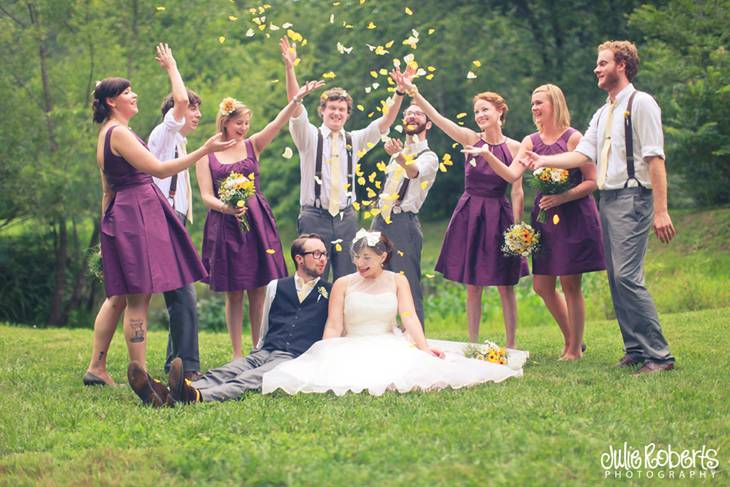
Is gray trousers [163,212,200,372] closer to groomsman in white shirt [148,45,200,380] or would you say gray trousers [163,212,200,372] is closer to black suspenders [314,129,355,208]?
groomsman in white shirt [148,45,200,380]

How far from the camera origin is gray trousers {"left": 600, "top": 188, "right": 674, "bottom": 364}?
8.02m

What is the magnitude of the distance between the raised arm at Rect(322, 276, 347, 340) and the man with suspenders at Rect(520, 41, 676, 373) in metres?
1.84

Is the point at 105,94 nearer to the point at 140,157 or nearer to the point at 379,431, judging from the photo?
the point at 140,157

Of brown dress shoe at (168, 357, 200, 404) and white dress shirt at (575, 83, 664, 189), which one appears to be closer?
brown dress shoe at (168, 357, 200, 404)

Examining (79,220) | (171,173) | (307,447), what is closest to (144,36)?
(79,220)

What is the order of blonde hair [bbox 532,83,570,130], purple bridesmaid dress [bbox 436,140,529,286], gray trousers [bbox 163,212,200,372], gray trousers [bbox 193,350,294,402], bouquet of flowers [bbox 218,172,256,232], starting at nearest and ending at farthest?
gray trousers [bbox 193,350,294,402] → gray trousers [bbox 163,212,200,372] → bouquet of flowers [bbox 218,172,256,232] → blonde hair [bbox 532,83,570,130] → purple bridesmaid dress [bbox 436,140,529,286]

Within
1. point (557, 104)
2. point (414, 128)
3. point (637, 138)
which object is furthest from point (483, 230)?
point (637, 138)

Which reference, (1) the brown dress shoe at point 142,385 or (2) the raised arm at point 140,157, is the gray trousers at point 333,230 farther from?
(1) the brown dress shoe at point 142,385

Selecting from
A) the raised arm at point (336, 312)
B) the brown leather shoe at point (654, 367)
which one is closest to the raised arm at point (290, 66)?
the raised arm at point (336, 312)

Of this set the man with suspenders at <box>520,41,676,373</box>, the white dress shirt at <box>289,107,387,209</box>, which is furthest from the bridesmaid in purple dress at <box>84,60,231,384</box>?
the man with suspenders at <box>520,41,676,373</box>

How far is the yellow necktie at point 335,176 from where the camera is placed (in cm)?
915

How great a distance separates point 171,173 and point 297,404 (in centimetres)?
184

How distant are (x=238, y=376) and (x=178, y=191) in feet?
6.70

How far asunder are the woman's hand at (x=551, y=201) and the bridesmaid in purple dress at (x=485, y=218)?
37cm
